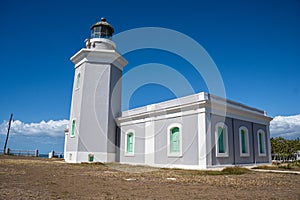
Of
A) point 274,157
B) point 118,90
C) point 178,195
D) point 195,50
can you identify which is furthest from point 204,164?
point 274,157

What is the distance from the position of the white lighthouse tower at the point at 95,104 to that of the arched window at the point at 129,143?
4.26 ft

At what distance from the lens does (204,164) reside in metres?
11.6

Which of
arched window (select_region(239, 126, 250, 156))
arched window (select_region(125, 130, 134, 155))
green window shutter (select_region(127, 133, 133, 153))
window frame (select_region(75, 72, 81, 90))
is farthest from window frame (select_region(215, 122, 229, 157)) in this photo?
window frame (select_region(75, 72, 81, 90))

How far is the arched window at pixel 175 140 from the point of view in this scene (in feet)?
42.5

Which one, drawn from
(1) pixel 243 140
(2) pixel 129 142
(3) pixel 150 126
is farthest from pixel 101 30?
(1) pixel 243 140

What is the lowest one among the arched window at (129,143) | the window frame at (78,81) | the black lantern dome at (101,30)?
the arched window at (129,143)

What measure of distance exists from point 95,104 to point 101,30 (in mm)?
6255

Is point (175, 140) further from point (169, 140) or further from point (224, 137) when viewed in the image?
point (224, 137)

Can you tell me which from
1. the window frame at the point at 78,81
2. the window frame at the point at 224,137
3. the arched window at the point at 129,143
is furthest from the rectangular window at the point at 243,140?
the window frame at the point at 78,81

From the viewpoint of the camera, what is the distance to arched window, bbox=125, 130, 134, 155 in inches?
641

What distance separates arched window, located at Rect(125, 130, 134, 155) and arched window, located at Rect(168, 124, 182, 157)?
3.60 m

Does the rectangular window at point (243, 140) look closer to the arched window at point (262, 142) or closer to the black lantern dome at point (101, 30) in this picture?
the arched window at point (262, 142)

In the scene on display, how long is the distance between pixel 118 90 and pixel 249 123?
31.4 feet

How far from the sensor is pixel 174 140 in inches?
526
